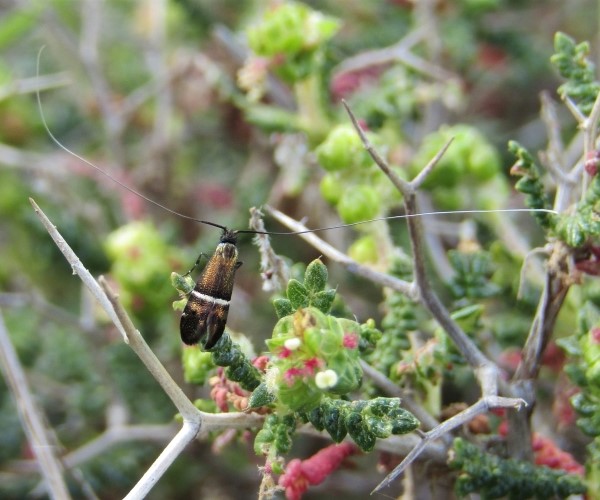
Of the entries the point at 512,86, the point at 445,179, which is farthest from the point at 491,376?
the point at 512,86

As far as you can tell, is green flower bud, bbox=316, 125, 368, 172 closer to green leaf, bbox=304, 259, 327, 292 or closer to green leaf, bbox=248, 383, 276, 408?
green leaf, bbox=304, 259, 327, 292

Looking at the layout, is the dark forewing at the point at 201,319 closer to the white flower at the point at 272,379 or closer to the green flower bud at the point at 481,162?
the white flower at the point at 272,379

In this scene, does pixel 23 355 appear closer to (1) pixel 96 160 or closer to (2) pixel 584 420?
(1) pixel 96 160

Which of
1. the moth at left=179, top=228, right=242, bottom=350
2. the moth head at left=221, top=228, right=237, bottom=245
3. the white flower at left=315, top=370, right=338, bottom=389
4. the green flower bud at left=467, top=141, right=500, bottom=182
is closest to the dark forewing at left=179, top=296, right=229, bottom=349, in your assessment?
the moth at left=179, top=228, right=242, bottom=350

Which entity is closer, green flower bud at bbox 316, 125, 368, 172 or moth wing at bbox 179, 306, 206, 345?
moth wing at bbox 179, 306, 206, 345

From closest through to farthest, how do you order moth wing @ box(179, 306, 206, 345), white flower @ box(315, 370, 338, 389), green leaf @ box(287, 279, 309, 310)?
white flower @ box(315, 370, 338, 389)
green leaf @ box(287, 279, 309, 310)
moth wing @ box(179, 306, 206, 345)

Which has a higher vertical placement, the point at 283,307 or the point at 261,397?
the point at 283,307

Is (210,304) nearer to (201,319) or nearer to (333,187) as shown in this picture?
(201,319)

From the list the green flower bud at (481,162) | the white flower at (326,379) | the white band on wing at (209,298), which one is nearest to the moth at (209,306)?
the white band on wing at (209,298)

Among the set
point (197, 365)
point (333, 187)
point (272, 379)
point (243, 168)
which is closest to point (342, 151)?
point (333, 187)
